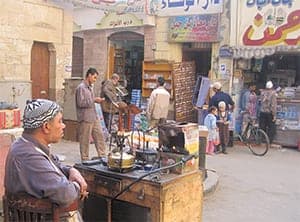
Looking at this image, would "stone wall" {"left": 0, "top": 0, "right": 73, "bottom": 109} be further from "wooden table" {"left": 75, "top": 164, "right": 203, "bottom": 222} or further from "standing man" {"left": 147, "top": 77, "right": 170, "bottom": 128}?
"wooden table" {"left": 75, "top": 164, "right": 203, "bottom": 222}

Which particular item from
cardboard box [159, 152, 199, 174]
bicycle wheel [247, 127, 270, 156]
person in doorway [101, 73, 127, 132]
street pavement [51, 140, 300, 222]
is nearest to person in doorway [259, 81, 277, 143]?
bicycle wheel [247, 127, 270, 156]

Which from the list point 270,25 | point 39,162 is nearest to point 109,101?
point 270,25

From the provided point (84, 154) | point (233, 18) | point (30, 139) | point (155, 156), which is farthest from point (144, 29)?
point (30, 139)

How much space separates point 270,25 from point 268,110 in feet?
7.60

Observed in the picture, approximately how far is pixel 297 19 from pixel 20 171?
1039 cm

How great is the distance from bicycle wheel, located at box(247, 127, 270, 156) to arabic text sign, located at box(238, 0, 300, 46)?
249cm

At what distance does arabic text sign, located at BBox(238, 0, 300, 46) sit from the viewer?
1144cm

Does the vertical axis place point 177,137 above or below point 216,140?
above

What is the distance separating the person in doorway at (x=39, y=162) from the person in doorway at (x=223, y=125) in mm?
8400

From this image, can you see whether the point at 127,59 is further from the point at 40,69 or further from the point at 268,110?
the point at 268,110

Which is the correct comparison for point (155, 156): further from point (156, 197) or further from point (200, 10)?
point (200, 10)

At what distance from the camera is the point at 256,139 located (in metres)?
11.2

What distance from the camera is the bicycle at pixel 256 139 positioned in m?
10.9

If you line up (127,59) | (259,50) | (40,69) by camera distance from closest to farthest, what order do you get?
(259,50) → (40,69) → (127,59)
